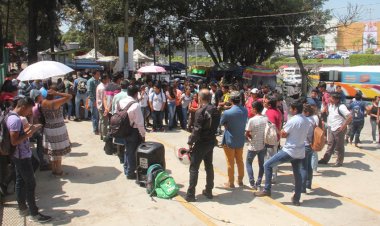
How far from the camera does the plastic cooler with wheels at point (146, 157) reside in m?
6.74

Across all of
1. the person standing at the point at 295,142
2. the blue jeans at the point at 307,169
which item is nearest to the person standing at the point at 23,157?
the person standing at the point at 295,142

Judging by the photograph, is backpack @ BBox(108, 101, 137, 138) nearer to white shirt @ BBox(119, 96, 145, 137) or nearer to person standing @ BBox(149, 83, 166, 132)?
white shirt @ BBox(119, 96, 145, 137)

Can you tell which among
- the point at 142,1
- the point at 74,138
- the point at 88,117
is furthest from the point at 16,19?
the point at 74,138

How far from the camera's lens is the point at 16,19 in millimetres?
46344

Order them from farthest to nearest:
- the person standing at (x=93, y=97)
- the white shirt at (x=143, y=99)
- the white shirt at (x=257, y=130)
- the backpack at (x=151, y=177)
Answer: the white shirt at (x=143, y=99) < the person standing at (x=93, y=97) < the white shirt at (x=257, y=130) < the backpack at (x=151, y=177)

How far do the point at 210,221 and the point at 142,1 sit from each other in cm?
2494

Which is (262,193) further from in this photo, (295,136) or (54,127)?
(54,127)

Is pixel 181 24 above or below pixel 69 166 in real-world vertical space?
above

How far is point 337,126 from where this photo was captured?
9172mm

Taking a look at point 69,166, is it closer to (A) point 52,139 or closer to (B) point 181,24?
(A) point 52,139

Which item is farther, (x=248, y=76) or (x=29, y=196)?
(x=248, y=76)

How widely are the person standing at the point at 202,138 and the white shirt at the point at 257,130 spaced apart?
35.7 inches

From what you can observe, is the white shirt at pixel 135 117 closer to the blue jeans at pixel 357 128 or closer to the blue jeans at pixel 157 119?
the blue jeans at pixel 157 119

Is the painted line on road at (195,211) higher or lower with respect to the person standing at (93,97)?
lower
